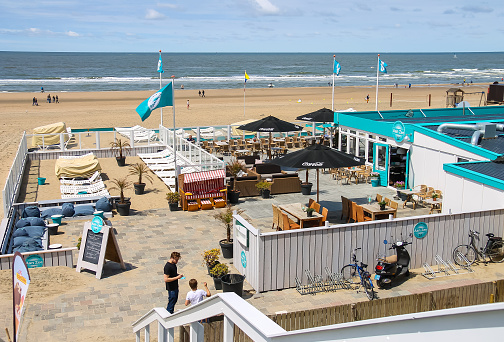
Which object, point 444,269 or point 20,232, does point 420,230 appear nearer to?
point 444,269

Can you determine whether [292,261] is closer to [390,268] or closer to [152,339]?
[390,268]

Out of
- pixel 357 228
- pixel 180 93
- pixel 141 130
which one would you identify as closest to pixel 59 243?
pixel 357 228

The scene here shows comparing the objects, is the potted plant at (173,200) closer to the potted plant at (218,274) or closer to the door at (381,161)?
the potted plant at (218,274)

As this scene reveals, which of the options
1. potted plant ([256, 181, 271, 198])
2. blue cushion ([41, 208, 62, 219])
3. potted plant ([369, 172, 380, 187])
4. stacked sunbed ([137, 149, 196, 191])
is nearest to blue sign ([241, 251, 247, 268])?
potted plant ([256, 181, 271, 198])

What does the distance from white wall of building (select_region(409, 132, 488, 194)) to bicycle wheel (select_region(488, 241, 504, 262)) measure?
178 inches

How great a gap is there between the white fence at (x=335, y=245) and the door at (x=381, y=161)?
7.55 m

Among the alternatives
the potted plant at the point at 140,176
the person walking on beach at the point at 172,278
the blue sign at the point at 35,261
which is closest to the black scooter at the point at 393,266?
the person walking on beach at the point at 172,278

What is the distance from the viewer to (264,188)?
18.1m

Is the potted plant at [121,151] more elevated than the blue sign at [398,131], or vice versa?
the blue sign at [398,131]

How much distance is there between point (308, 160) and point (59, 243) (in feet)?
22.1

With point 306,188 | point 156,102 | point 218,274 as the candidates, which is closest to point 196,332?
point 218,274

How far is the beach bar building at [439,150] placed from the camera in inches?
531

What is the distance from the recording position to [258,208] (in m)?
17.1

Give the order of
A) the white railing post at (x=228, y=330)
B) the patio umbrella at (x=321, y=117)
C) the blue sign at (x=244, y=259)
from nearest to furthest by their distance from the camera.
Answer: the white railing post at (x=228, y=330), the blue sign at (x=244, y=259), the patio umbrella at (x=321, y=117)
